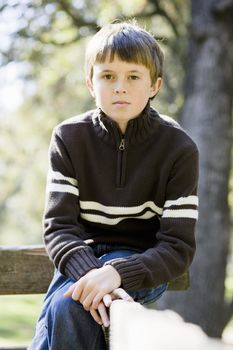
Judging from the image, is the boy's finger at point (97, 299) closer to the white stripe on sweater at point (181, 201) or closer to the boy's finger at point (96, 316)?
the boy's finger at point (96, 316)

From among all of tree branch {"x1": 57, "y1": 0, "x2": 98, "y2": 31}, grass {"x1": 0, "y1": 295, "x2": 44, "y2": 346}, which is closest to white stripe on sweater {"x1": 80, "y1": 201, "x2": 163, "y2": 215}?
tree branch {"x1": 57, "y1": 0, "x2": 98, "y2": 31}

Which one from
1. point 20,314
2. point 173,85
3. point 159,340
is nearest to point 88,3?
point 173,85

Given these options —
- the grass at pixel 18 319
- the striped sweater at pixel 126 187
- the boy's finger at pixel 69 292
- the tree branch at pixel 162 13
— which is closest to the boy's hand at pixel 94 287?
the boy's finger at pixel 69 292

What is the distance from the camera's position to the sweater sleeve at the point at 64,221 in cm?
231

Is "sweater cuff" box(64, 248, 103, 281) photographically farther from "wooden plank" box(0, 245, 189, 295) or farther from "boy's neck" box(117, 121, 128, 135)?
"wooden plank" box(0, 245, 189, 295)

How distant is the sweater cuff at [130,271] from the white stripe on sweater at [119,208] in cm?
27

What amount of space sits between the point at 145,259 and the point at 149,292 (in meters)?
0.24

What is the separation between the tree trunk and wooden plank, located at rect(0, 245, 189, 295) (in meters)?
5.18

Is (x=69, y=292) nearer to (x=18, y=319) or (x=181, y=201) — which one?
(x=181, y=201)

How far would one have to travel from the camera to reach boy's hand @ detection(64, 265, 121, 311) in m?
2.10

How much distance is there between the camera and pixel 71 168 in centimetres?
261

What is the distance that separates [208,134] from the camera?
8047 millimetres

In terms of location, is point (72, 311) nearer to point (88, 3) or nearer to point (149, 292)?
point (149, 292)

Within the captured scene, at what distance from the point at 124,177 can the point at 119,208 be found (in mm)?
116
